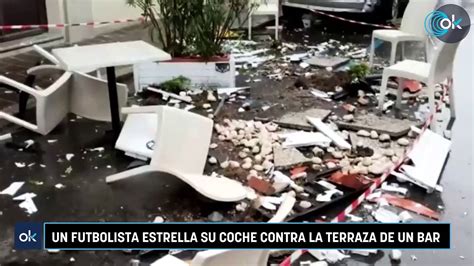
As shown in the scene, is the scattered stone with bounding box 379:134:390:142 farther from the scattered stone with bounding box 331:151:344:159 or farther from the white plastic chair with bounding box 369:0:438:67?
the white plastic chair with bounding box 369:0:438:67

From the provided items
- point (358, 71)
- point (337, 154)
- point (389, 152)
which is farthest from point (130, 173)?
point (358, 71)

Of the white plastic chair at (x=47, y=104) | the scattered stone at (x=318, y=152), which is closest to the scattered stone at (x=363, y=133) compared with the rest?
the scattered stone at (x=318, y=152)

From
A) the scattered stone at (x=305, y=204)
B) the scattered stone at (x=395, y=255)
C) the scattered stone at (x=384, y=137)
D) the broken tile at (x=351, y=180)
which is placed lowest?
the scattered stone at (x=395, y=255)

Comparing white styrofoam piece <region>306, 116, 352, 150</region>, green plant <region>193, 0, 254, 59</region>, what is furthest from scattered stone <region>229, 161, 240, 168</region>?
green plant <region>193, 0, 254, 59</region>

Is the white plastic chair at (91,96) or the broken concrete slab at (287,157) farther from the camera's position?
the white plastic chair at (91,96)

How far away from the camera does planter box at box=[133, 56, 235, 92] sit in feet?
15.9

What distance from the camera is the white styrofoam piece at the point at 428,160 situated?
123 inches

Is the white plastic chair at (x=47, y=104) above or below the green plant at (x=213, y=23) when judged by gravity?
below

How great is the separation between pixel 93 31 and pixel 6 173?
13.1 feet

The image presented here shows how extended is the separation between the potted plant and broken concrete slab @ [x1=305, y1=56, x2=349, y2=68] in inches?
42.9

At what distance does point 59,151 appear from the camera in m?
3.49

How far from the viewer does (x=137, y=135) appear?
11.3 feet

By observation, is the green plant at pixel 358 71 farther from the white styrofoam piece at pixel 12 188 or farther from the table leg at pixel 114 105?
the white styrofoam piece at pixel 12 188

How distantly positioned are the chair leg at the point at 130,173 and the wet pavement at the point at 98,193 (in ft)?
0.17
